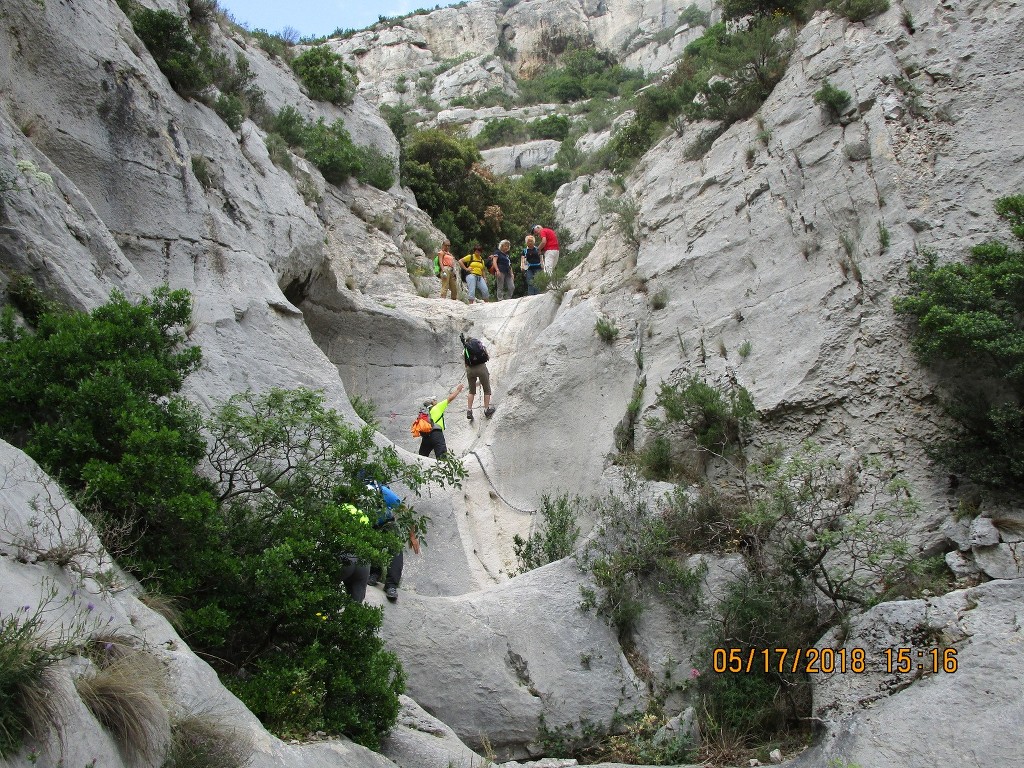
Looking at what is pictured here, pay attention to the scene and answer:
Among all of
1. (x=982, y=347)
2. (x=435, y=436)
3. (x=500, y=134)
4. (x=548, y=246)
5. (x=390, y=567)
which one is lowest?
(x=390, y=567)

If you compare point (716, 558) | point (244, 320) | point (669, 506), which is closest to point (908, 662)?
point (716, 558)

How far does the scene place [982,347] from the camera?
356 inches

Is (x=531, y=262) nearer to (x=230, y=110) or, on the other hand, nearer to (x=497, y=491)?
(x=230, y=110)

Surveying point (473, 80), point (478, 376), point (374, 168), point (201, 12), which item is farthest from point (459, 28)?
point (478, 376)

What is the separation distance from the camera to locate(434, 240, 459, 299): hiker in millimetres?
19500

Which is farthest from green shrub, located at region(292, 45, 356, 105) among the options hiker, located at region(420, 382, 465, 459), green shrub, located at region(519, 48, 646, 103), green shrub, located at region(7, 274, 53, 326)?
green shrub, located at region(519, 48, 646, 103)

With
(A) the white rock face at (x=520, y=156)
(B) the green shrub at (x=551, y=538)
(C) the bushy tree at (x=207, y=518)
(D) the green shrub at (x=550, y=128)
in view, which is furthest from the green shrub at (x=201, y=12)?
(D) the green shrub at (x=550, y=128)

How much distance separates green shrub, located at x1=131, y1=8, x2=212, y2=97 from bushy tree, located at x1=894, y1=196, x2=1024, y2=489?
11.2 metres

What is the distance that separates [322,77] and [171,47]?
729 cm

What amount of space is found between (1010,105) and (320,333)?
11.7 metres

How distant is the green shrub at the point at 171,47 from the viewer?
13.4 m

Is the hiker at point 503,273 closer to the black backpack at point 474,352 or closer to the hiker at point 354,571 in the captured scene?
the black backpack at point 474,352

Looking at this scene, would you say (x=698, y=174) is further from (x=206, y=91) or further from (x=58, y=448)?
(x=58, y=448)
